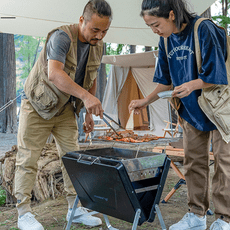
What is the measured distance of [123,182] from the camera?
154 cm

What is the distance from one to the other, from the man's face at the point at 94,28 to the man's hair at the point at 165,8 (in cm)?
29

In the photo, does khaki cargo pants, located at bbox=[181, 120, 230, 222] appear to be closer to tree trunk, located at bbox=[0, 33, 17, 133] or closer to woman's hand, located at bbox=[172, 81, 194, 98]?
woman's hand, located at bbox=[172, 81, 194, 98]

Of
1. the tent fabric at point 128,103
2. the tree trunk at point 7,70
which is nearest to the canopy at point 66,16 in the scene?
the tent fabric at point 128,103

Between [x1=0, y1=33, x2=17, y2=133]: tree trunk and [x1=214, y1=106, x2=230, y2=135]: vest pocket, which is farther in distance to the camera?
[x1=0, y1=33, x2=17, y2=133]: tree trunk

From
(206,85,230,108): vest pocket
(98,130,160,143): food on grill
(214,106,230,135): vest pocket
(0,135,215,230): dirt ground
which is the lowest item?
(98,130,160,143): food on grill

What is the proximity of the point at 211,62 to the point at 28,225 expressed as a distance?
1.81 metres

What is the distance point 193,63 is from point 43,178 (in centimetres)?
229

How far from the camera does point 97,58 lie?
7.76 ft

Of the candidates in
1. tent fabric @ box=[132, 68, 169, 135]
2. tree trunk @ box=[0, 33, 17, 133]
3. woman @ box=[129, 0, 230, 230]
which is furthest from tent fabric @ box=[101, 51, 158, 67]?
woman @ box=[129, 0, 230, 230]

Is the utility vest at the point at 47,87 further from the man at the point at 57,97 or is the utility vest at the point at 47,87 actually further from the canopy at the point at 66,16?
the canopy at the point at 66,16

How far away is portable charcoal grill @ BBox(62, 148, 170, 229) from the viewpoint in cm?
157

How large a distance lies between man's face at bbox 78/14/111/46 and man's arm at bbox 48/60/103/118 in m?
0.34

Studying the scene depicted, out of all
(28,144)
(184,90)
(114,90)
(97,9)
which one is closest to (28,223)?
(28,144)

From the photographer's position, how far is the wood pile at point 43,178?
319 cm
